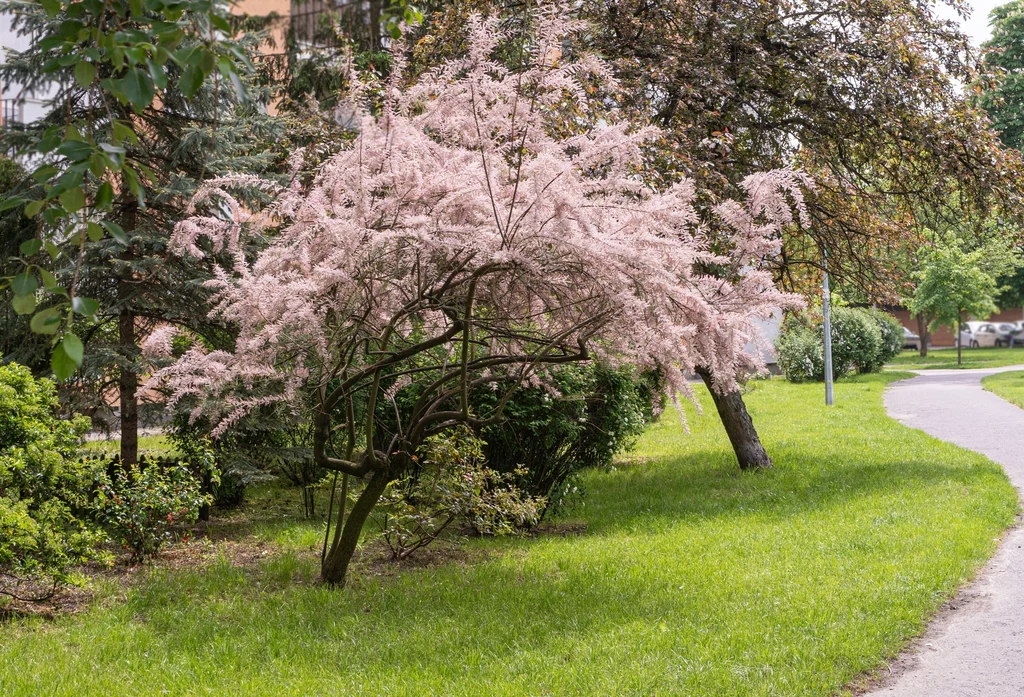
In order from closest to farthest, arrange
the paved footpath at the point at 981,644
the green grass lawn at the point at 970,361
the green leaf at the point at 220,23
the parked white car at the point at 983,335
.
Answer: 1. the green leaf at the point at 220,23
2. the paved footpath at the point at 981,644
3. the green grass lawn at the point at 970,361
4. the parked white car at the point at 983,335

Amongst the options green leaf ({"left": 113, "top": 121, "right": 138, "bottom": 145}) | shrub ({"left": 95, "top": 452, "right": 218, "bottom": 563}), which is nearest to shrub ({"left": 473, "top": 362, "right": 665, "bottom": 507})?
shrub ({"left": 95, "top": 452, "right": 218, "bottom": 563})

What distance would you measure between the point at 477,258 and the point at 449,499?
2.52 meters

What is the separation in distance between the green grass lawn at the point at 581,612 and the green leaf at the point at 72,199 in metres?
3.23

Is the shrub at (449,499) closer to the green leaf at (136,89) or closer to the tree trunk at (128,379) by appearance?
the tree trunk at (128,379)

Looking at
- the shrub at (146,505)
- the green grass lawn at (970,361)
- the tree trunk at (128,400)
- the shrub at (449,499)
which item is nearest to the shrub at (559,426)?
the shrub at (449,499)

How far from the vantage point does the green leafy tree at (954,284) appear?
3181 centimetres

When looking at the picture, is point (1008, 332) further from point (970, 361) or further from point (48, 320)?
point (48, 320)

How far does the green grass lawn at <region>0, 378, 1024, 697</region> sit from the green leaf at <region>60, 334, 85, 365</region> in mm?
3117

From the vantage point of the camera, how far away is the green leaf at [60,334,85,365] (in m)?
1.92

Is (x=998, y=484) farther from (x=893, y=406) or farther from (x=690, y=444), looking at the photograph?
(x=893, y=406)

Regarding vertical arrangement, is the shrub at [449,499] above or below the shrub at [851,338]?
below

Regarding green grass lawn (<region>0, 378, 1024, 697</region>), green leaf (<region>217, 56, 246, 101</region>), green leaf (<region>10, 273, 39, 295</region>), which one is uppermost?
green leaf (<region>217, 56, 246, 101</region>)

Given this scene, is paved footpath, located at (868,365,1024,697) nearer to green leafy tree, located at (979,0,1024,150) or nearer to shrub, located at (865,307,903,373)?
shrub, located at (865,307,903,373)

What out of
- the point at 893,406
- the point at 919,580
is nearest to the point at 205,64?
the point at 919,580
